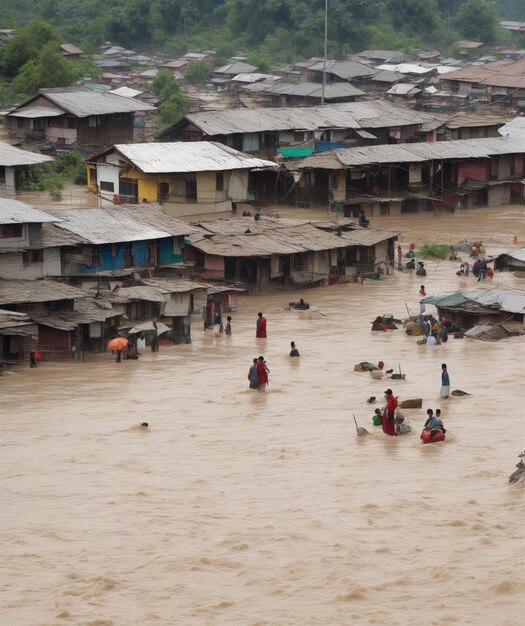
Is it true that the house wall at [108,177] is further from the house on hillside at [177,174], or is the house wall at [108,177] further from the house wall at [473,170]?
the house wall at [473,170]

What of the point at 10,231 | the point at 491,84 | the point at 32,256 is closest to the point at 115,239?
the point at 32,256

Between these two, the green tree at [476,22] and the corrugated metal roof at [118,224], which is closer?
the corrugated metal roof at [118,224]

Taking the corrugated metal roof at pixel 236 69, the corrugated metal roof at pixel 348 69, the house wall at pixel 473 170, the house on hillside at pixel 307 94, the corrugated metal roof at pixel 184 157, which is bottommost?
the house wall at pixel 473 170

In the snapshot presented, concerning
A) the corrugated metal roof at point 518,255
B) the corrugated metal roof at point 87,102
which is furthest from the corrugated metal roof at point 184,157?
the corrugated metal roof at point 518,255

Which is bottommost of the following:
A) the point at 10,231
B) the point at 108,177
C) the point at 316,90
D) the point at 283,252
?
the point at 283,252

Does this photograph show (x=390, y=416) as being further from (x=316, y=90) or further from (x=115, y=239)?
(x=316, y=90)

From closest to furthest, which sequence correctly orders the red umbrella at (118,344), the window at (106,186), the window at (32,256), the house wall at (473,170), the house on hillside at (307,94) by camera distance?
the red umbrella at (118,344) → the window at (32,256) → the window at (106,186) → the house wall at (473,170) → the house on hillside at (307,94)
